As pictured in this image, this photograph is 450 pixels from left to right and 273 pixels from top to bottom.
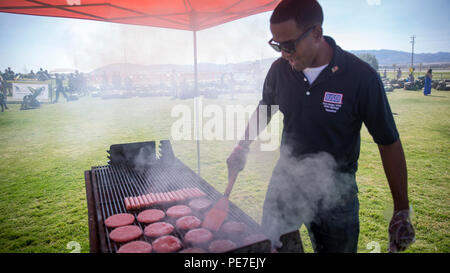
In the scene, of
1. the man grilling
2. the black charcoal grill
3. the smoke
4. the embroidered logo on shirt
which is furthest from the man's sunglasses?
the black charcoal grill

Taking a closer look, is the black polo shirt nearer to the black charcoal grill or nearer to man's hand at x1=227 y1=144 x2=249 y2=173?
man's hand at x1=227 y1=144 x2=249 y2=173

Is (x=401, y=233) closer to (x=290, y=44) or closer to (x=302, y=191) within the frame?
(x=302, y=191)

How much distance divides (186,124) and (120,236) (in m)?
9.54

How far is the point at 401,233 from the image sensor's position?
165 cm

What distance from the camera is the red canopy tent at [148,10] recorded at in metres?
3.64

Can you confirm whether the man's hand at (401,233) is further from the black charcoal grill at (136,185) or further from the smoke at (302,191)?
the black charcoal grill at (136,185)

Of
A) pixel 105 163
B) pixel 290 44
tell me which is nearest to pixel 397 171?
pixel 290 44

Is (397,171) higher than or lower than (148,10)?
lower

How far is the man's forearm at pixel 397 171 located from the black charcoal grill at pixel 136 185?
0.74m

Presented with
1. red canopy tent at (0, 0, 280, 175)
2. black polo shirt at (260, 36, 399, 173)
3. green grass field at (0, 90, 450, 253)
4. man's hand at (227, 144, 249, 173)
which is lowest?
green grass field at (0, 90, 450, 253)

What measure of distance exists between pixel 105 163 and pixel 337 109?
6106mm

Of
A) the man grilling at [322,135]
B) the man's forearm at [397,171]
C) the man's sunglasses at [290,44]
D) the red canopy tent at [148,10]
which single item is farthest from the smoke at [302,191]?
the red canopy tent at [148,10]

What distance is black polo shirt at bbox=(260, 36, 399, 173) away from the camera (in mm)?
1661

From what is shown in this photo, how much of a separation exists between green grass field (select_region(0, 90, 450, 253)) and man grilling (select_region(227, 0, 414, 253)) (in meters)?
0.31
